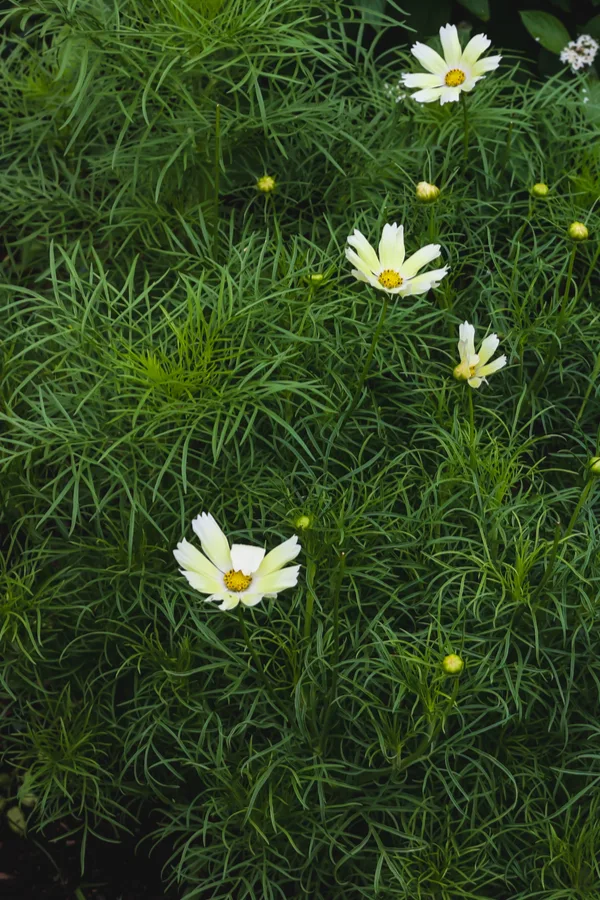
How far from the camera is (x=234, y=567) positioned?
4.49 feet

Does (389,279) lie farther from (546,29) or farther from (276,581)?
(546,29)

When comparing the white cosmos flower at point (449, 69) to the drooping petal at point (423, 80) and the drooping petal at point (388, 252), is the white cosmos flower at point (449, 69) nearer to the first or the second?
the drooping petal at point (423, 80)

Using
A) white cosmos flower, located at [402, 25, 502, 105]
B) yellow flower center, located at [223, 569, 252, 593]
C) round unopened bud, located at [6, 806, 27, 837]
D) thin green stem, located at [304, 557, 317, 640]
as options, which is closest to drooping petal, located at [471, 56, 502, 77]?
white cosmos flower, located at [402, 25, 502, 105]

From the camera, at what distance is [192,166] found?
2.10 metres

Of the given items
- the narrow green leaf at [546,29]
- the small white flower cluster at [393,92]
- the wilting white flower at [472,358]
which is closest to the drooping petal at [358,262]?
the wilting white flower at [472,358]

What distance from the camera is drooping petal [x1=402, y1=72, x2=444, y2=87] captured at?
1964 millimetres

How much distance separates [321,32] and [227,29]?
0.92 metres

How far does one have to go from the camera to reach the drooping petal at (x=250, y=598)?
1306 millimetres

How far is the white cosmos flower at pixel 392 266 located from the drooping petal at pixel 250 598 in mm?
518

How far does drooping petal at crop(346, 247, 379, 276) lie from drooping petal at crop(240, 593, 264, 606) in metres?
0.54

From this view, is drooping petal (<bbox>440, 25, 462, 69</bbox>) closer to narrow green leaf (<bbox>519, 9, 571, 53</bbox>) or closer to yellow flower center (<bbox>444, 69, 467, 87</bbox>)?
yellow flower center (<bbox>444, 69, 467, 87</bbox>)

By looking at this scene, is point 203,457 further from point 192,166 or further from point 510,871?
point 510,871

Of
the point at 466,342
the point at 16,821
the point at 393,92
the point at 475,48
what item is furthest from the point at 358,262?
the point at 16,821

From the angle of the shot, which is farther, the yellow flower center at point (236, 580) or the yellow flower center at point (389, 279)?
the yellow flower center at point (389, 279)
